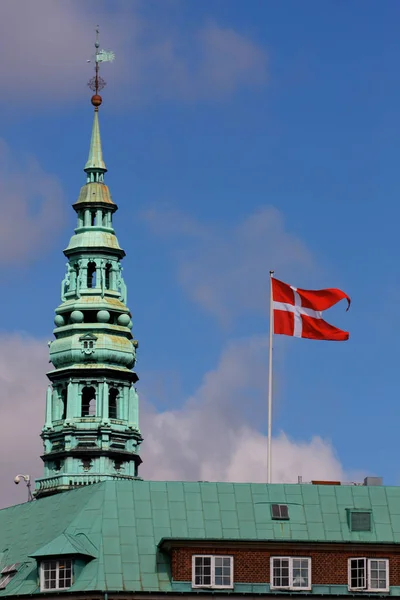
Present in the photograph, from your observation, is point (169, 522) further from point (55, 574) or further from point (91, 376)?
point (91, 376)

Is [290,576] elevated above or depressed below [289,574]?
below

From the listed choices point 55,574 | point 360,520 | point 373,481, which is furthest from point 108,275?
point 55,574

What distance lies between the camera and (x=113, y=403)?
618ft

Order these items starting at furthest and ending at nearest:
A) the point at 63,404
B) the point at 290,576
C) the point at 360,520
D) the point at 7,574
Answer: the point at 63,404
the point at 7,574
the point at 360,520
the point at 290,576

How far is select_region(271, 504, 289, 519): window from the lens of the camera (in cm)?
12481

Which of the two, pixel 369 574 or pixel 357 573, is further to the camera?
pixel 357 573

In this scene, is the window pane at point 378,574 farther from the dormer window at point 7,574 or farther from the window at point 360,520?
the dormer window at point 7,574

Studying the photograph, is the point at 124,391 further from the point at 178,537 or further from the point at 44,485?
the point at 178,537

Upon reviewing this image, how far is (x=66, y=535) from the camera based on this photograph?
12338cm

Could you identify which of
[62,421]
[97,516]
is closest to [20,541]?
[97,516]

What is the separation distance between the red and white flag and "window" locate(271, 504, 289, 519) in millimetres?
12840

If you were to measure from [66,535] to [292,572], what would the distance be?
12229 mm

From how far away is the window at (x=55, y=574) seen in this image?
12169 cm

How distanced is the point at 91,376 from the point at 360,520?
6400 centimetres
